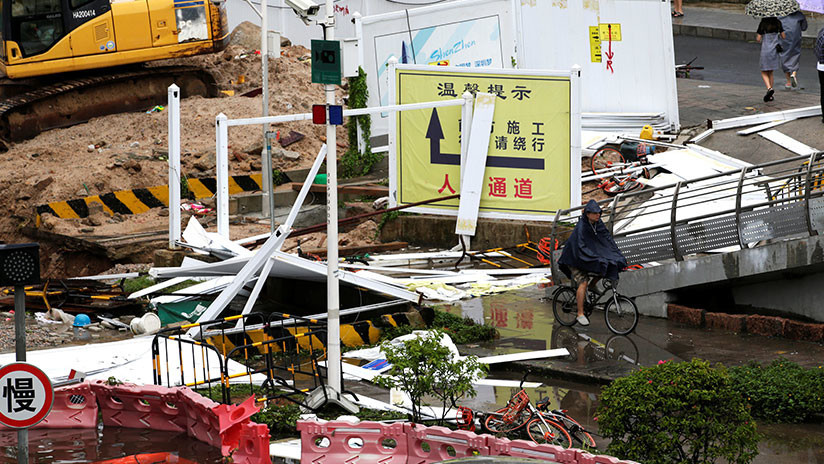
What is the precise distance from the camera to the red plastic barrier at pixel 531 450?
899 centimetres

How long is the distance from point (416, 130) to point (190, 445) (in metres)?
9.69

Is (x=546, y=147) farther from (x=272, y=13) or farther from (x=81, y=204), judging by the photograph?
(x=272, y=13)

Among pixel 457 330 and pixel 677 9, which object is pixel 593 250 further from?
pixel 677 9

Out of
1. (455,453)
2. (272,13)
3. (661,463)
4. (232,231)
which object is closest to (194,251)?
(232,231)

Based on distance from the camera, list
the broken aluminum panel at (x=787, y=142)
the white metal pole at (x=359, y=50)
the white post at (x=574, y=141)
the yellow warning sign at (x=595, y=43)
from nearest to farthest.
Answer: the white post at (x=574, y=141)
the broken aluminum panel at (x=787, y=142)
the yellow warning sign at (x=595, y=43)
the white metal pole at (x=359, y=50)

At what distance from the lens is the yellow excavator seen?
94.6ft

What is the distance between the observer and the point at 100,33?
29484 millimetres

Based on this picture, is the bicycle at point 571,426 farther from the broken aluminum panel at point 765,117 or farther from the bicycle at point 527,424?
the broken aluminum panel at point 765,117

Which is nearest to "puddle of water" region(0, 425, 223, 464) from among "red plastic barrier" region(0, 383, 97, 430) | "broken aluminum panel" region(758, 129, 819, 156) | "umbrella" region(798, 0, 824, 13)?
"red plastic barrier" region(0, 383, 97, 430)

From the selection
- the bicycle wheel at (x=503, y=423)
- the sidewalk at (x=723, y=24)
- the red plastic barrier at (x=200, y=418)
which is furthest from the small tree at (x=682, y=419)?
the sidewalk at (x=723, y=24)

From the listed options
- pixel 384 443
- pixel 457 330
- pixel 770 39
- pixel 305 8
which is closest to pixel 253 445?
pixel 384 443

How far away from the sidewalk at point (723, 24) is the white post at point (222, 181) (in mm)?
20700

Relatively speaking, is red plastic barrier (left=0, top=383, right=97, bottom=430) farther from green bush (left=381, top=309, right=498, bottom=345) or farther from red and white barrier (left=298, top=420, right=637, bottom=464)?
green bush (left=381, top=309, right=498, bottom=345)

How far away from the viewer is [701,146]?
21562 millimetres
